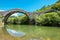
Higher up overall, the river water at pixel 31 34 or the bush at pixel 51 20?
the bush at pixel 51 20

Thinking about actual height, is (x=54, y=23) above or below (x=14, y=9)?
below

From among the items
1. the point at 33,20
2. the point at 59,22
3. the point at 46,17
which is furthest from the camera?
the point at 33,20

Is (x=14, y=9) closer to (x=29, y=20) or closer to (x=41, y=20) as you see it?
(x=29, y=20)

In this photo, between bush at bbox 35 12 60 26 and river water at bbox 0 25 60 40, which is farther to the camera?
bush at bbox 35 12 60 26

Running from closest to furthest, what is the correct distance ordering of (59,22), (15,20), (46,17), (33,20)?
1. (59,22)
2. (46,17)
3. (33,20)
4. (15,20)

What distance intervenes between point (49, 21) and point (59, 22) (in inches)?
88.6

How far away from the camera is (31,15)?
47.4 m

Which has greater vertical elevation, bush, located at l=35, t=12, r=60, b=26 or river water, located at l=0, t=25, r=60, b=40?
bush, located at l=35, t=12, r=60, b=26

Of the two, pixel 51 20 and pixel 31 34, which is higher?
pixel 51 20

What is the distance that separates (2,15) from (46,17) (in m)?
14.7

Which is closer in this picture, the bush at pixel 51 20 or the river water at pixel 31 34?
the river water at pixel 31 34

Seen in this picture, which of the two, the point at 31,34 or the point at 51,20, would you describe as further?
the point at 51,20

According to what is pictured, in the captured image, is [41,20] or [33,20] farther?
[33,20]

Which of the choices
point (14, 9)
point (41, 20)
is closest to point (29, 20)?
point (14, 9)
